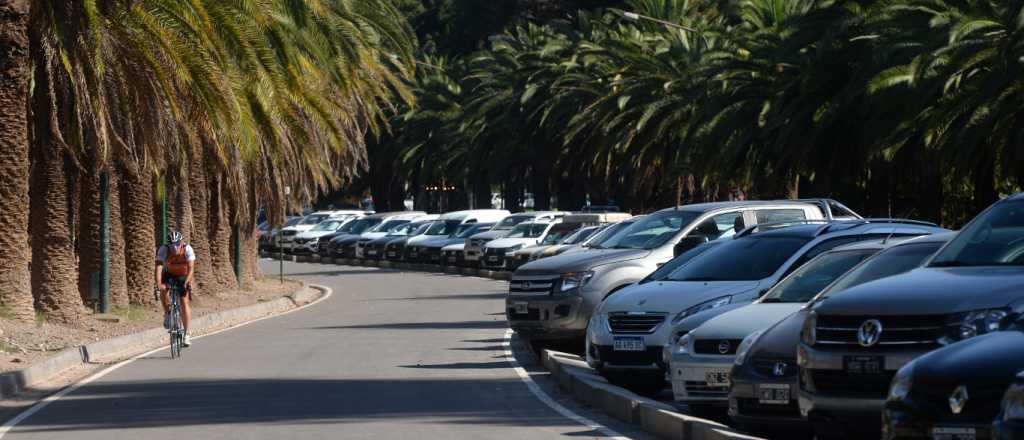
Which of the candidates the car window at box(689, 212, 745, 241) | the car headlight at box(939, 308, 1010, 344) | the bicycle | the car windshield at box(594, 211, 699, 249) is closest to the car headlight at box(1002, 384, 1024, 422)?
the car headlight at box(939, 308, 1010, 344)

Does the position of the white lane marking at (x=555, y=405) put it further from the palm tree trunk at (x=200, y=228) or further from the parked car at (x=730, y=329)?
the palm tree trunk at (x=200, y=228)

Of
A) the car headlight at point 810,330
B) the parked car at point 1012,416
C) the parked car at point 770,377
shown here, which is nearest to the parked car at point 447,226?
the parked car at point 770,377

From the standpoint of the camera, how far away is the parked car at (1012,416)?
663cm

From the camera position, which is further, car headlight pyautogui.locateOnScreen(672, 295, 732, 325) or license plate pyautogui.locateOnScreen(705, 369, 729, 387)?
car headlight pyautogui.locateOnScreen(672, 295, 732, 325)

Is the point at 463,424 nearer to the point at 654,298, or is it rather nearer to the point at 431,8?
the point at 654,298

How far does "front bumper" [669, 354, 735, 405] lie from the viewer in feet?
41.5

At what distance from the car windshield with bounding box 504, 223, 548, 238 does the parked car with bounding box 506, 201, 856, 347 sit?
27463mm

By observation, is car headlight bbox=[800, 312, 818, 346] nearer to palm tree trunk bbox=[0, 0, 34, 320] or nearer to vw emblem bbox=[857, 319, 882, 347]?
vw emblem bbox=[857, 319, 882, 347]

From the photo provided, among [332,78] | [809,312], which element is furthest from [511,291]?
[332,78]

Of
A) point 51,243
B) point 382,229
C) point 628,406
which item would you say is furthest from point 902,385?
point 382,229

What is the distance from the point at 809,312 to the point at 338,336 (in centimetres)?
1537

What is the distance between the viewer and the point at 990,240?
418 inches

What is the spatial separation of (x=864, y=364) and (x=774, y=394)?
4.81ft

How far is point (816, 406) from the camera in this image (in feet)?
32.8
